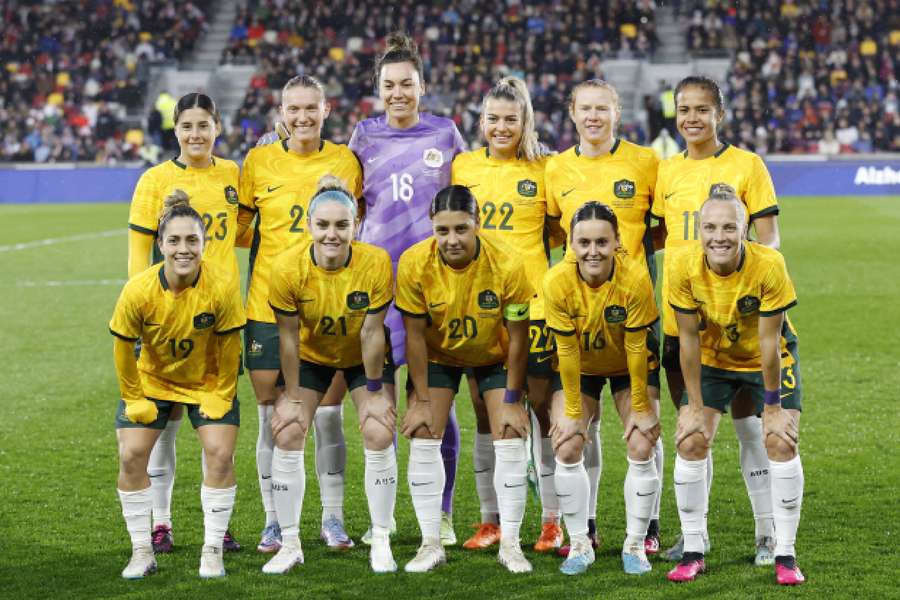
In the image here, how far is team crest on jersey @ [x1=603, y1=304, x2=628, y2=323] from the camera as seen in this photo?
5.27 metres

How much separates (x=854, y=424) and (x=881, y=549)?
2.68m

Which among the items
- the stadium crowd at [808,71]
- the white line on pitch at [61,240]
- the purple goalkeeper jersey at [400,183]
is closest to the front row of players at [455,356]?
the purple goalkeeper jersey at [400,183]

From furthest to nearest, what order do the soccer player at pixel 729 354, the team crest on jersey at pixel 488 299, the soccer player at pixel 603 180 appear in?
the soccer player at pixel 603 180, the team crest on jersey at pixel 488 299, the soccer player at pixel 729 354

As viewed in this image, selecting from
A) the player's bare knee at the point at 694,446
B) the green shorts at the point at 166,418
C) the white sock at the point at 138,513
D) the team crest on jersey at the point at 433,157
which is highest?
the team crest on jersey at the point at 433,157

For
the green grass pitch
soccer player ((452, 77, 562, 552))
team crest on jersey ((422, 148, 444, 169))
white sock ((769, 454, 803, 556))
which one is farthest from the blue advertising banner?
white sock ((769, 454, 803, 556))

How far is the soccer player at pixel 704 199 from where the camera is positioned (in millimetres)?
5516

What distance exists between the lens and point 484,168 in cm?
587

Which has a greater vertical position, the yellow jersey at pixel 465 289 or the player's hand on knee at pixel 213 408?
the yellow jersey at pixel 465 289

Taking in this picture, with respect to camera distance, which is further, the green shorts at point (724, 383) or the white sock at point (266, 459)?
the white sock at point (266, 459)

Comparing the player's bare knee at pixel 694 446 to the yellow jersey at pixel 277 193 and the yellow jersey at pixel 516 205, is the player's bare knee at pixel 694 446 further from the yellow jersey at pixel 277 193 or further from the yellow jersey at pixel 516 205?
the yellow jersey at pixel 277 193

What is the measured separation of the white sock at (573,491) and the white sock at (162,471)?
5.75 feet

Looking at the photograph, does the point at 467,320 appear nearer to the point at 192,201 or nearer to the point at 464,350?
the point at 464,350

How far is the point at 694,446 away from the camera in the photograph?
5246 mm

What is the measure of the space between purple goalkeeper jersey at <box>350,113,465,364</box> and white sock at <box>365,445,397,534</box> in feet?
2.16
